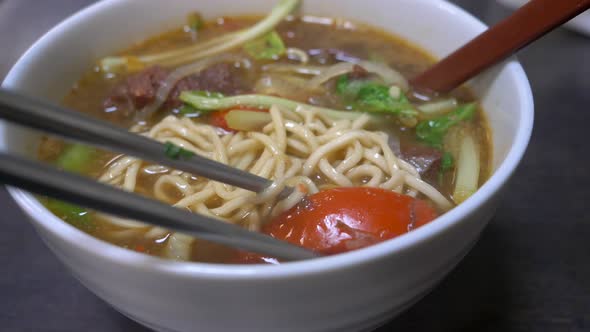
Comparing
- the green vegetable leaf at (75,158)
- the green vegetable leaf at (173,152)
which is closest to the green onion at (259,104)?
the green vegetable leaf at (75,158)

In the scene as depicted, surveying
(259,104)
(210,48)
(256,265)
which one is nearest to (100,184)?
(256,265)

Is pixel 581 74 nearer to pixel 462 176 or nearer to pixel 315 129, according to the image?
pixel 462 176

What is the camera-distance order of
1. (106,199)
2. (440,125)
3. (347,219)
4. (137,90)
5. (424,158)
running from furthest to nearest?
(137,90) → (440,125) → (424,158) → (347,219) → (106,199)

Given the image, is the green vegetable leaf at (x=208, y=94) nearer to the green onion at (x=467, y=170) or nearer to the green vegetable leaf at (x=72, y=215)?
the green vegetable leaf at (x=72, y=215)

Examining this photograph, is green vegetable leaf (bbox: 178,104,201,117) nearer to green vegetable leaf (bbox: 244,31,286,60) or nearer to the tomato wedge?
green vegetable leaf (bbox: 244,31,286,60)

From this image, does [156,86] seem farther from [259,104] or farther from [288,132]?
[288,132]

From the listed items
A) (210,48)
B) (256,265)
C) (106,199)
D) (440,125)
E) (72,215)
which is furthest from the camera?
(210,48)

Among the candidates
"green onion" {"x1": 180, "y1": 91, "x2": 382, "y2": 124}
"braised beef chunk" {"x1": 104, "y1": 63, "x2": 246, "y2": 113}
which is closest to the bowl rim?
"green onion" {"x1": 180, "y1": 91, "x2": 382, "y2": 124}
